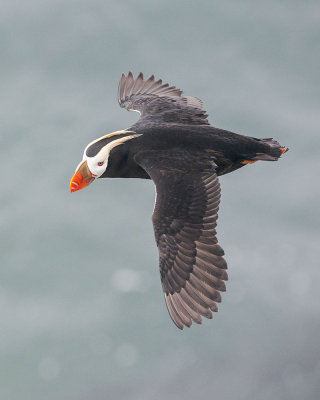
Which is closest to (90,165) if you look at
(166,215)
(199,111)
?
(166,215)

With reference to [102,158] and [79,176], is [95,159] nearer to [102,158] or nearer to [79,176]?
[102,158]

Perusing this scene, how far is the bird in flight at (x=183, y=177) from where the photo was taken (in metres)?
14.3

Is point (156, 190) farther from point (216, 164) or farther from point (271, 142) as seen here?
point (271, 142)

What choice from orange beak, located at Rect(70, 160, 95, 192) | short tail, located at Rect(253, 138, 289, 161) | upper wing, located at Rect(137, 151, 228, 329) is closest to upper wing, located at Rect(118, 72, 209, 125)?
short tail, located at Rect(253, 138, 289, 161)

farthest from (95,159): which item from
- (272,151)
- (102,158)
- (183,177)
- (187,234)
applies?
(272,151)

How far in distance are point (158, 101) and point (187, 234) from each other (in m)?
4.19

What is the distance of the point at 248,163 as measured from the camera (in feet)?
52.1

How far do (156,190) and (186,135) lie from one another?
3.67ft

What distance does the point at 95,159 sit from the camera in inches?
608

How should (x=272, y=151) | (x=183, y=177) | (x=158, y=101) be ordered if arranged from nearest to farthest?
(x=183, y=177) → (x=272, y=151) → (x=158, y=101)

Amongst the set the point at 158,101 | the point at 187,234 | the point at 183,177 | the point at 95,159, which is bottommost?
the point at 187,234

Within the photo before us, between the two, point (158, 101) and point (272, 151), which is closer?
point (272, 151)

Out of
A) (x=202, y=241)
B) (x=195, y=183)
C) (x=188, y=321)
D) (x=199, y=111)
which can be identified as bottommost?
(x=188, y=321)

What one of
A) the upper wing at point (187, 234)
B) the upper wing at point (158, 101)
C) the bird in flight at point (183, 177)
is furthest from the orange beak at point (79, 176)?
the upper wing at point (158, 101)
